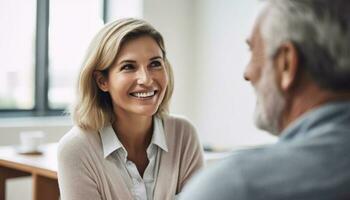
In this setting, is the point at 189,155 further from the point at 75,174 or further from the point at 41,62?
the point at 41,62

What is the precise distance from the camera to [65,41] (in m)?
4.16

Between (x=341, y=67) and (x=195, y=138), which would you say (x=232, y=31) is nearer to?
(x=195, y=138)

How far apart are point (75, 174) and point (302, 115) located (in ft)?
3.25

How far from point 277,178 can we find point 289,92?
0.51ft

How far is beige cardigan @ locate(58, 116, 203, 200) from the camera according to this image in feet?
5.26

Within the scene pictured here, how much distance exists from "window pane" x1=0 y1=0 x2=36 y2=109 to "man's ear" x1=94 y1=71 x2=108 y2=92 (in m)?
2.33

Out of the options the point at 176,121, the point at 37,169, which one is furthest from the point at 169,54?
the point at 176,121

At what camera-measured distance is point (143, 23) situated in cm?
175

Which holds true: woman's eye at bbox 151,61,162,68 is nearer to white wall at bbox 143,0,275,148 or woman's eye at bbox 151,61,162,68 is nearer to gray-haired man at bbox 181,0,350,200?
gray-haired man at bbox 181,0,350,200

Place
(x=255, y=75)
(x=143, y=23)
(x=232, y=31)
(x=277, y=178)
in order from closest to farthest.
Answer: (x=277, y=178) < (x=255, y=75) < (x=143, y=23) < (x=232, y=31)

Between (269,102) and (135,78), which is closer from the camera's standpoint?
(269,102)

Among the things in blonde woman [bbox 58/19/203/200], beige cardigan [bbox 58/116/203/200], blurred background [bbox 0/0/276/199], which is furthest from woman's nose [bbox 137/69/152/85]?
blurred background [bbox 0/0/276/199]

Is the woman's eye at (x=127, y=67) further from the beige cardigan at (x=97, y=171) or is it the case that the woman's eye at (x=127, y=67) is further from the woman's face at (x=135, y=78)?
the beige cardigan at (x=97, y=171)

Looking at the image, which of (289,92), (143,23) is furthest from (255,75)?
(143,23)
